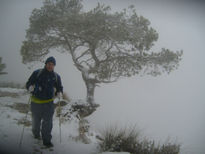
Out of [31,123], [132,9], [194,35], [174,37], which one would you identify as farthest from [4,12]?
[194,35]

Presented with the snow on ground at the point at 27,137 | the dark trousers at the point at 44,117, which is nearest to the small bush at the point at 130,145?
the snow on ground at the point at 27,137

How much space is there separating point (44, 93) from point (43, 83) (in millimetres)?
102

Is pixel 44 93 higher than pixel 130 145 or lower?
higher

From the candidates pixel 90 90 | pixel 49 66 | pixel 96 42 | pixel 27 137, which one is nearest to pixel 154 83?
pixel 90 90

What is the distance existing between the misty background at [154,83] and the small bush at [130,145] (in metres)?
0.19

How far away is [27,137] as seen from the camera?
1596 mm

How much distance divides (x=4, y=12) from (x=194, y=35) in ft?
8.13

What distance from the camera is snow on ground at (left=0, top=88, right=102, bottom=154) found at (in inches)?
59.5

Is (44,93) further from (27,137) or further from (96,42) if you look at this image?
(96,42)

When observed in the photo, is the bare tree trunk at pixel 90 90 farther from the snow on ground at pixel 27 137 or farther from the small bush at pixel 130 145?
the small bush at pixel 130 145

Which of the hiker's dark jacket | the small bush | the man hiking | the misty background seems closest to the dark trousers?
the man hiking

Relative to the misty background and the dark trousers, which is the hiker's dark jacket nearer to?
the dark trousers

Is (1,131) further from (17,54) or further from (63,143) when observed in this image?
(17,54)

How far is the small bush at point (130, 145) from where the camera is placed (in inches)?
59.4
